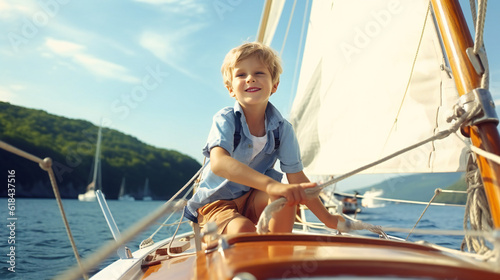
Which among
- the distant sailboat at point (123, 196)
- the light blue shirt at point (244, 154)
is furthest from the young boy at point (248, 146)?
the distant sailboat at point (123, 196)

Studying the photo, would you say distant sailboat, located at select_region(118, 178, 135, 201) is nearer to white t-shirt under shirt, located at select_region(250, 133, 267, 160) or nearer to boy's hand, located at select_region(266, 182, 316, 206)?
white t-shirt under shirt, located at select_region(250, 133, 267, 160)

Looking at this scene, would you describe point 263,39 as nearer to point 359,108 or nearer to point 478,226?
point 359,108

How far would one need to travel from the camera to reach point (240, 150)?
2.02 m

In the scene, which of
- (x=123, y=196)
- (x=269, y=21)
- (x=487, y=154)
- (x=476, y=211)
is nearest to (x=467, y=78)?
(x=487, y=154)

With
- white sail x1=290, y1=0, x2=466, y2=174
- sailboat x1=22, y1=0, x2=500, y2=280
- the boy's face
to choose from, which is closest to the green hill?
white sail x1=290, y1=0, x2=466, y2=174

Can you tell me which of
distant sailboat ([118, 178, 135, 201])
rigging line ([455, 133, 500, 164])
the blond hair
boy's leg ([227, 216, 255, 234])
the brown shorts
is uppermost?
the blond hair

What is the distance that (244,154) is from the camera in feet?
6.66

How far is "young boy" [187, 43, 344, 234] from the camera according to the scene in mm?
1800

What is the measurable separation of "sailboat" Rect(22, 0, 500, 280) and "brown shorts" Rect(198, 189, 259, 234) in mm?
166

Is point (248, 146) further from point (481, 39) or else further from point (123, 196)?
point (123, 196)

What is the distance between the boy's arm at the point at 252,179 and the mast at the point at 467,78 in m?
0.59

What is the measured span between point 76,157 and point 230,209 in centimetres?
3784

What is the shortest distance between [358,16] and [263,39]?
100 centimetres

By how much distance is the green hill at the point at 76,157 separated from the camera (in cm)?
4262
